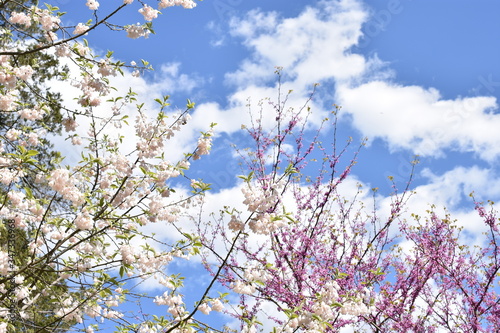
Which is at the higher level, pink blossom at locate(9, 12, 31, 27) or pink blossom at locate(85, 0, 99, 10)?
pink blossom at locate(85, 0, 99, 10)

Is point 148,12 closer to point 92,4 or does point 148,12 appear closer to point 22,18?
point 92,4

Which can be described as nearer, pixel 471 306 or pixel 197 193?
pixel 197 193

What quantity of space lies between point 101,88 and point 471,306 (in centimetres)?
706

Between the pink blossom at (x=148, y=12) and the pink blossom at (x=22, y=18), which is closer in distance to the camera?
the pink blossom at (x=148, y=12)

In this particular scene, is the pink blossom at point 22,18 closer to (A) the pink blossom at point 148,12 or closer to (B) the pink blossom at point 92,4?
(B) the pink blossom at point 92,4

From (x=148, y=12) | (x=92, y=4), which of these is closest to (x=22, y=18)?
(x=92, y=4)

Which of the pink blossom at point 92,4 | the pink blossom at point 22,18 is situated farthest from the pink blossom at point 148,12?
the pink blossom at point 22,18

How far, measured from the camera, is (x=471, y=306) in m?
7.92

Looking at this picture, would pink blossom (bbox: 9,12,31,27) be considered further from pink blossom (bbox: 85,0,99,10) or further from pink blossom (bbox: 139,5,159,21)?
pink blossom (bbox: 139,5,159,21)

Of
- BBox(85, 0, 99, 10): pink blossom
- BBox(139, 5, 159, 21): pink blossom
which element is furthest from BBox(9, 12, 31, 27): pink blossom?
BBox(139, 5, 159, 21): pink blossom

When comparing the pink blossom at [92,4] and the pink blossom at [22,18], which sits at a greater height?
the pink blossom at [92,4]

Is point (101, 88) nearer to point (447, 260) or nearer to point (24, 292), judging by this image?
point (24, 292)

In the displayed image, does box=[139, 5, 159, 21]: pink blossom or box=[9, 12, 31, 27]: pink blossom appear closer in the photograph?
box=[139, 5, 159, 21]: pink blossom

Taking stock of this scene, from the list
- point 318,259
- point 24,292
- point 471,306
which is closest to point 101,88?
point 24,292
